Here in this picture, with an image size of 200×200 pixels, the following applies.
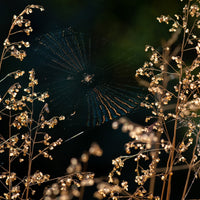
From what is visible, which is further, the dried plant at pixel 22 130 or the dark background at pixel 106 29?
the dark background at pixel 106 29

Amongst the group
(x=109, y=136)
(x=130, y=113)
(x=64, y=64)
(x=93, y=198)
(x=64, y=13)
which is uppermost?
(x=64, y=13)

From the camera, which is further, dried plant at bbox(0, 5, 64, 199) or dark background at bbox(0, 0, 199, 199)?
dark background at bbox(0, 0, 199, 199)

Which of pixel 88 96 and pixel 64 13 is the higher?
pixel 64 13

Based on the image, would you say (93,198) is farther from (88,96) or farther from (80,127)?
(88,96)

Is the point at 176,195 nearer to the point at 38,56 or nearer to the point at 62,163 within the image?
the point at 62,163

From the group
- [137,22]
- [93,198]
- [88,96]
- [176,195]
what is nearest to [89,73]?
[88,96]

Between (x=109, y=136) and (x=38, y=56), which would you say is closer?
(x=38, y=56)

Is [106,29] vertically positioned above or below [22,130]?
above
